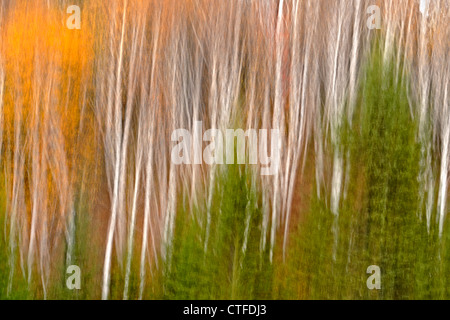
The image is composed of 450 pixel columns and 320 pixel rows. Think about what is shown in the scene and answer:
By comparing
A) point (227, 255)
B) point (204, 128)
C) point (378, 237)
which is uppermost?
point (204, 128)

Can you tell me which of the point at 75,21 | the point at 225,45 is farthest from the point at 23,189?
the point at 225,45

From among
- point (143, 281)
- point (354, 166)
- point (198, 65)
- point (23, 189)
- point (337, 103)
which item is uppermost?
point (198, 65)

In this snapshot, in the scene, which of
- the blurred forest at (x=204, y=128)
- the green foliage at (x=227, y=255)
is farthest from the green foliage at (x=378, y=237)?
the green foliage at (x=227, y=255)

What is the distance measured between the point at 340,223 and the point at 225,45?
1.60m

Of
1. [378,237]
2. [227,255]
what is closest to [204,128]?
[227,255]

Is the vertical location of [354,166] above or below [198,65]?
below

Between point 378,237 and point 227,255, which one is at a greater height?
point 378,237

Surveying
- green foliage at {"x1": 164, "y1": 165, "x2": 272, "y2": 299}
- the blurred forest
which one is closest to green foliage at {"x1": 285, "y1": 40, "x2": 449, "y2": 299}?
the blurred forest

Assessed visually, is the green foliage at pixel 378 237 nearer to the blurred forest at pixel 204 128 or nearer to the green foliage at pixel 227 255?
the blurred forest at pixel 204 128

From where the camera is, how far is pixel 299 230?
10.6 feet

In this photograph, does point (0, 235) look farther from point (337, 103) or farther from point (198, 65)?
point (337, 103)

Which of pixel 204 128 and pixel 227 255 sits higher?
pixel 204 128

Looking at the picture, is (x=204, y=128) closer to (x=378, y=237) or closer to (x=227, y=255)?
(x=227, y=255)

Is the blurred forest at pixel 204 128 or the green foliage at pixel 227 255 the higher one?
the blurred forest at pixel 204 128
